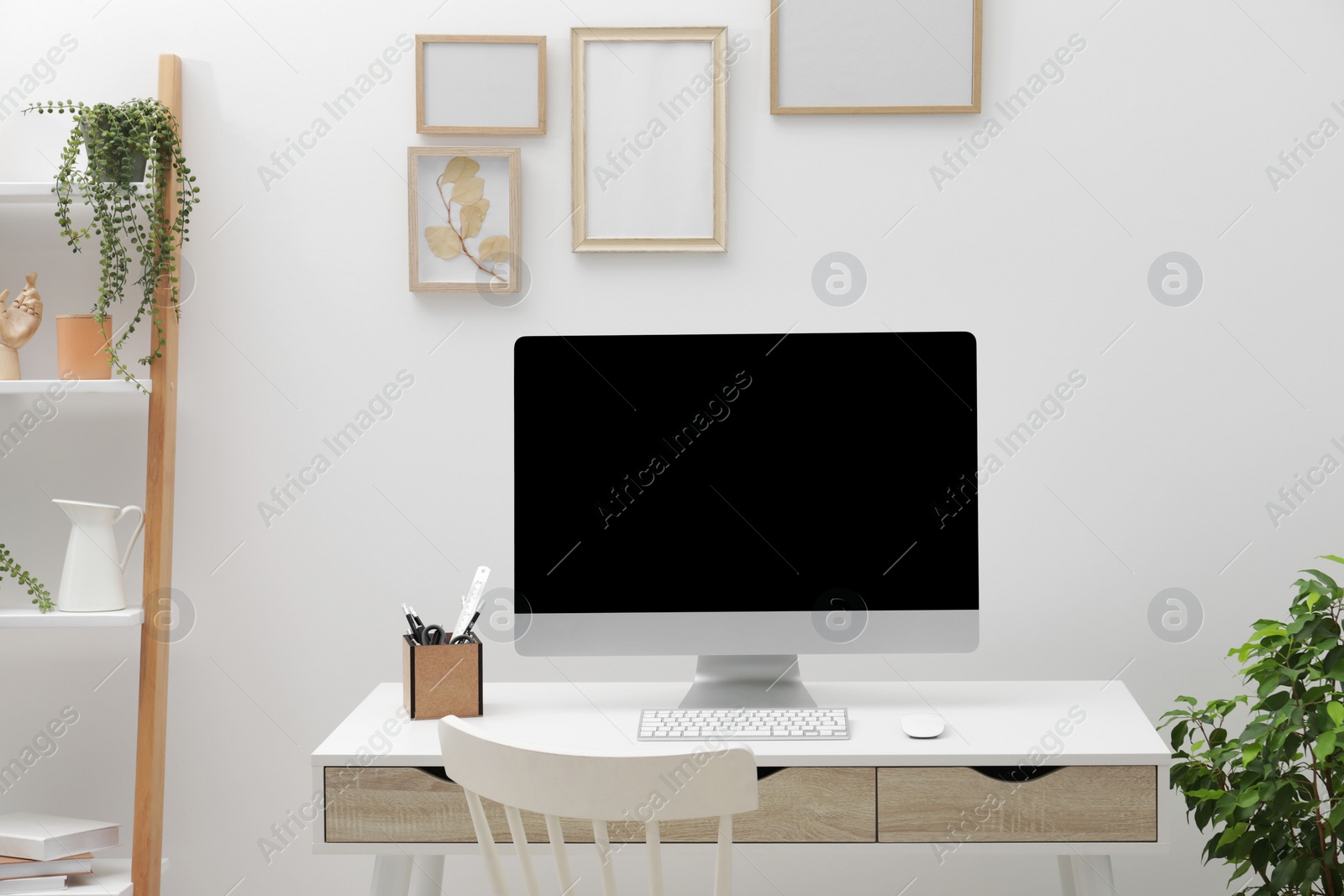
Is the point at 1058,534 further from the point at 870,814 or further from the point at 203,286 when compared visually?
the point at 203,286

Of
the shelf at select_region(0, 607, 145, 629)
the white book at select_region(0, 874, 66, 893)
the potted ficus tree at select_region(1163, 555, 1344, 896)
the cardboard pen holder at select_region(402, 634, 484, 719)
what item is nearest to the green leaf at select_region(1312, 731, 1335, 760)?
the potted ficus tree at select_region(1163, 555, 1344, 896)

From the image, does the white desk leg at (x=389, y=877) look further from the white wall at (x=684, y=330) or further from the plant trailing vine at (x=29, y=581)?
the plant trailing vine at (x=29, y=581)

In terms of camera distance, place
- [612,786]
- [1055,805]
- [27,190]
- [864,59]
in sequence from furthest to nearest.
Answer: [864,59]
[27,190]
[1055,805]
[612,786]

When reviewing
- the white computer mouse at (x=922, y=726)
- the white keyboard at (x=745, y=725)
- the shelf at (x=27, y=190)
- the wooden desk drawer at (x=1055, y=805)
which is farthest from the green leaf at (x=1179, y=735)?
the shelf at (x=27, y=190)

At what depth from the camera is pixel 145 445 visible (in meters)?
2.11

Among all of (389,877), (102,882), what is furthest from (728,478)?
(102,882)

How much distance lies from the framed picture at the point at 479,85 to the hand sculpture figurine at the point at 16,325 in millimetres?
789

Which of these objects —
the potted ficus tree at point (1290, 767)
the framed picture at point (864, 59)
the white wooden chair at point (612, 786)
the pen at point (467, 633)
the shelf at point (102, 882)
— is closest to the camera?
the white wooden chair at point (612, 786)

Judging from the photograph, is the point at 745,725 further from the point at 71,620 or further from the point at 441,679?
the point at 71,620

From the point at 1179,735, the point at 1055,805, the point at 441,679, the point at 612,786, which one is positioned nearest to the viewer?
the point at 612,786

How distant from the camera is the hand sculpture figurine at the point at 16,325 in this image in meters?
1.96

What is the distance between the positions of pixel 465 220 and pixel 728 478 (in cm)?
78

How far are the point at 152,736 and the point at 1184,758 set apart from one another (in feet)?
6.10

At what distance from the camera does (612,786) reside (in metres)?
1.14
